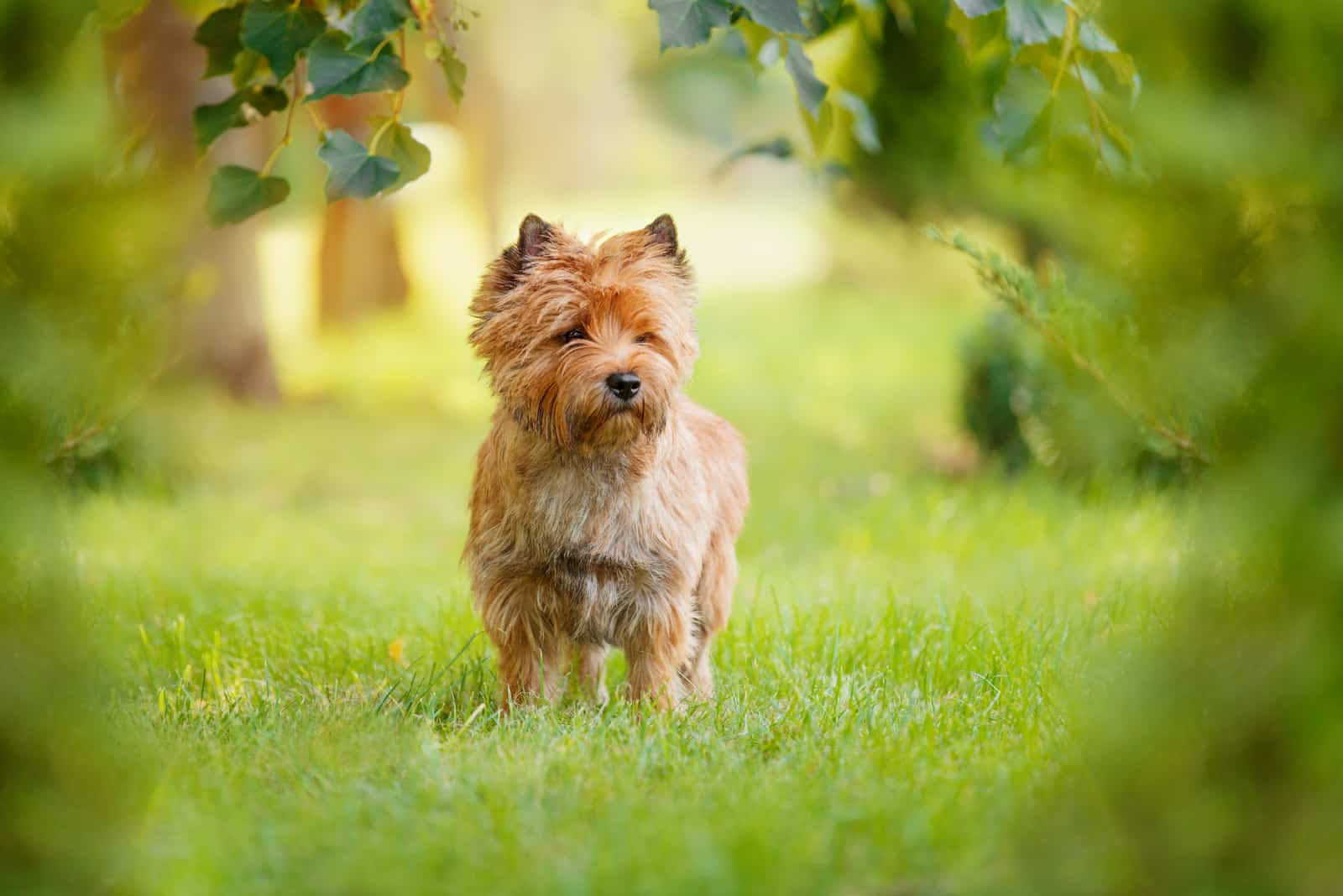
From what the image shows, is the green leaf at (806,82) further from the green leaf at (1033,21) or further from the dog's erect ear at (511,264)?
the dog's erect ear at (511,264)

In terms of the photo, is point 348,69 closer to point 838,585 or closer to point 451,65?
point 451,65

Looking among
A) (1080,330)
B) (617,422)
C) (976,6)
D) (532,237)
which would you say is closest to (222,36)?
(532,237)

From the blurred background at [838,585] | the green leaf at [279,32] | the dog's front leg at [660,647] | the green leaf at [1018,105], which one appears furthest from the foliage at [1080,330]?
the green leaf at [279,32]

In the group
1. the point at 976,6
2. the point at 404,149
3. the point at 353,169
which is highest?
the point at 976,6

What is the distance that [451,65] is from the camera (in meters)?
3.84

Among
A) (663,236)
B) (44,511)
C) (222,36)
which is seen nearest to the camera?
(44,511)

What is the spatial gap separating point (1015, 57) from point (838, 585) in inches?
112

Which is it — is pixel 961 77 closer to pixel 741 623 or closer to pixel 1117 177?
pixel 741 623

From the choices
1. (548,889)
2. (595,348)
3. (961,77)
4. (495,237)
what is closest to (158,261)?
(595,348)

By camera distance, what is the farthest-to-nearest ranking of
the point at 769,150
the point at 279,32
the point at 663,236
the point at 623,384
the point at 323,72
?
the point at 769,150, the point at 663,236, the point at 623,384, the point at 279,32, the point at 323,72

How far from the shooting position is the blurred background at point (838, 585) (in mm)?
2121

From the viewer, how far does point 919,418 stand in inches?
483

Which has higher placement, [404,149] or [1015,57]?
[1015,57]

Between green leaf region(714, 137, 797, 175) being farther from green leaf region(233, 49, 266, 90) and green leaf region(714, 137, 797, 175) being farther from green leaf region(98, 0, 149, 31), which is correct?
green leaf region(98, 0, 149, 31)
